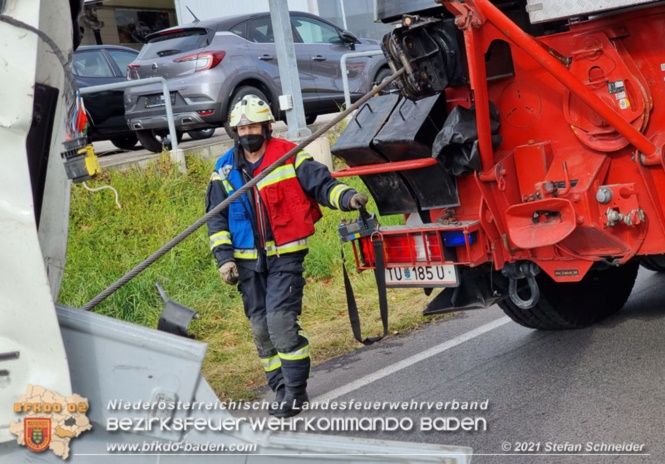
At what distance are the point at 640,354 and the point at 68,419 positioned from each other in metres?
3.73

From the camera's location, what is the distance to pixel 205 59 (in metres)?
10.9

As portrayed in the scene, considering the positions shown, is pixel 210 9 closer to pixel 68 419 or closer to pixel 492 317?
pixel 492 317

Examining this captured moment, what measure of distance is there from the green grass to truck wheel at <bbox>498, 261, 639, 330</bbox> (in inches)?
44.9

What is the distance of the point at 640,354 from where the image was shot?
520 cm

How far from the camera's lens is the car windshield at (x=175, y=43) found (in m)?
11.3

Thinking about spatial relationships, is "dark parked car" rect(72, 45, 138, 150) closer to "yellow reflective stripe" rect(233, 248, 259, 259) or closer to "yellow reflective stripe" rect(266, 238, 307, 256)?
"yellow reflective stripe" rect(233, 248, 259, 259)

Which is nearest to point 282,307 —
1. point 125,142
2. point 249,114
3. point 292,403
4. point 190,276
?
point 292,403

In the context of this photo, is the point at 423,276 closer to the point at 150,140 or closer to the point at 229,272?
the point at 229,272

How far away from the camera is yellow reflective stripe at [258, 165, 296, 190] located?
→ 4859 mm

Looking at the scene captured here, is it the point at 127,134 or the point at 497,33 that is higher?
the point at 497,33

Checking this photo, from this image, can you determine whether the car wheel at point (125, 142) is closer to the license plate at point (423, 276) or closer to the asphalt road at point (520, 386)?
the asphalt road at point (520, 386)

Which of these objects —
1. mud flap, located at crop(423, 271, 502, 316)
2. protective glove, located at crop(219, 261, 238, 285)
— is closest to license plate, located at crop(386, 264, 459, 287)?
mud flap, located at crop(423, 271, 502, 316)

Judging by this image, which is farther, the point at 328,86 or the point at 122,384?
the point at 328,86

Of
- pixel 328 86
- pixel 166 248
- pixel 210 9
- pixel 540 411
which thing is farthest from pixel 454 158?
pixel 210 9
